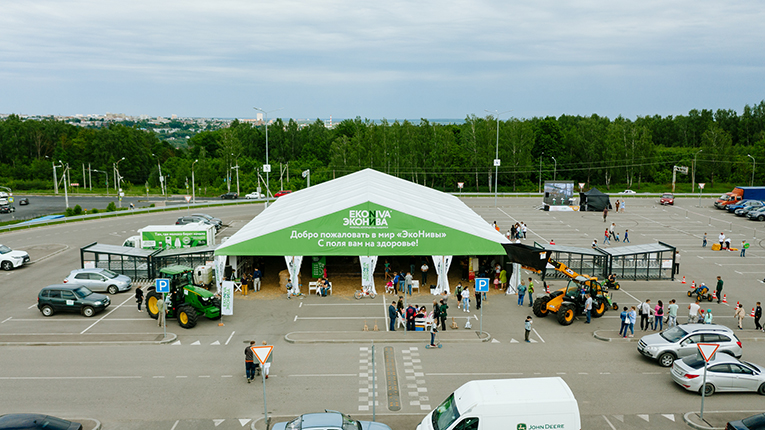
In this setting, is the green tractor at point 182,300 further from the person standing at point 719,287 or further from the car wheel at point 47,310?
the person standing at point 719,287

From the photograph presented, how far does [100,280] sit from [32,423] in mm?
17474

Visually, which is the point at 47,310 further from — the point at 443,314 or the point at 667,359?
the point at 667,359

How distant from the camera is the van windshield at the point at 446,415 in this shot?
40.2 feet

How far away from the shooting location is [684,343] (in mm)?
19156

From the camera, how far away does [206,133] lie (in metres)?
130

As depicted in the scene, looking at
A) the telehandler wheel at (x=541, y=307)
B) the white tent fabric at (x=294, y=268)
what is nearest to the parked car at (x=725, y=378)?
the telehandler wheel at (x=541, y=307)

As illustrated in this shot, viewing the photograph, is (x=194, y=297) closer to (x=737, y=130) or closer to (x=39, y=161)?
(x=39, y=161)

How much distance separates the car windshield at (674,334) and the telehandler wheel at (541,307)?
17.3 ft

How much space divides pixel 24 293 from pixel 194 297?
12222mm

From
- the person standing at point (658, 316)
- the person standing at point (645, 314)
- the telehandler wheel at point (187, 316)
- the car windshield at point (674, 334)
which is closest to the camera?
the car windshield at point (674, 334)

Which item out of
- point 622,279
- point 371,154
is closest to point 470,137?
point 371,154

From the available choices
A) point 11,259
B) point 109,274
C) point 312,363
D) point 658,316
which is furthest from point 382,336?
point 11,259

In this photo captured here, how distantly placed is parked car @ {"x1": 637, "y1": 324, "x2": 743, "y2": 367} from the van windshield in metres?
10.2

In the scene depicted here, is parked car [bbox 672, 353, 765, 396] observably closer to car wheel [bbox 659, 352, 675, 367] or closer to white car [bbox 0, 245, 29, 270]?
car wheel [bbox 659, 352, 675, 367]
